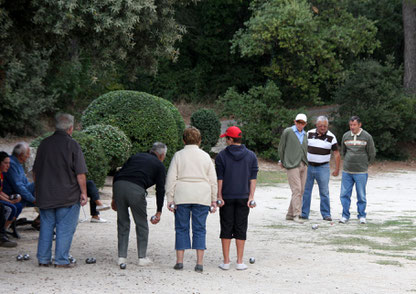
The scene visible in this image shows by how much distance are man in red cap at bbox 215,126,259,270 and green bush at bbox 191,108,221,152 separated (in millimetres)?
15321

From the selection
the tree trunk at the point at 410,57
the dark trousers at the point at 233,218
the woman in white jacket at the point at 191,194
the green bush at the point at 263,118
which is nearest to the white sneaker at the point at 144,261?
the woman in white jacket at the point at 191,194

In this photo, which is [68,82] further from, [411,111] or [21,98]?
[411,111]

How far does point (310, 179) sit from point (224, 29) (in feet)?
95.1

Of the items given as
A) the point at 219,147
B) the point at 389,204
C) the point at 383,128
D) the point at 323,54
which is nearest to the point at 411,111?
the point at 383,128

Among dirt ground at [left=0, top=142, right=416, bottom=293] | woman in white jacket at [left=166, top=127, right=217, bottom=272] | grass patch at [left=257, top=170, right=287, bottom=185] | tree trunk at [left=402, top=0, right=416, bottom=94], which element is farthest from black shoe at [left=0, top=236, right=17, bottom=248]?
tree trunk at [left=402, top=0, right=416, bottom=94]

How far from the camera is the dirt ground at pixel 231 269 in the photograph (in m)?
6.61

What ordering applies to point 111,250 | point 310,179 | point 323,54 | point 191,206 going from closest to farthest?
point 191,206 < point 111,250 < point 310,179 < point 323,54

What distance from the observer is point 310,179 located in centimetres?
1180

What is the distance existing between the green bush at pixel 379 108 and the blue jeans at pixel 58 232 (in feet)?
67.6

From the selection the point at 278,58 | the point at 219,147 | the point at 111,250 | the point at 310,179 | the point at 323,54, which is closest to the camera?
the point at 111,250

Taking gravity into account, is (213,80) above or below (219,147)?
above

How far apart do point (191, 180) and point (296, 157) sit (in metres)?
4.52

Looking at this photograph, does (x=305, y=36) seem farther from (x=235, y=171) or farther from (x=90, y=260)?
(x=90, y=260)

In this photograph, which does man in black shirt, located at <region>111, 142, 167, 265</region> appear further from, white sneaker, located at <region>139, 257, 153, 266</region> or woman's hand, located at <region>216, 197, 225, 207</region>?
woman's hand, located at <region>216, 197, 225, 207</region>
